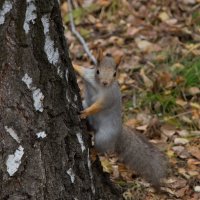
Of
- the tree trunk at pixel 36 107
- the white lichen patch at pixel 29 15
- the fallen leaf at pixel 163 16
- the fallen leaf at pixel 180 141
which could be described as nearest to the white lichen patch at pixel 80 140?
the tree trunk at pixel 36 107

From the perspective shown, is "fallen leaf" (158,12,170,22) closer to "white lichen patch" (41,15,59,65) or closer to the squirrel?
the squirrel

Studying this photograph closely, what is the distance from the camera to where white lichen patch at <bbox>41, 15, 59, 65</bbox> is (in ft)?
7.58

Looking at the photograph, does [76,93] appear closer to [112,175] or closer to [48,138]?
[48,138]

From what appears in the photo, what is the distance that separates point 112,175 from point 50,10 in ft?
4.48

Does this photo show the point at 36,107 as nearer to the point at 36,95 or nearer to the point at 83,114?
the point at 36,95

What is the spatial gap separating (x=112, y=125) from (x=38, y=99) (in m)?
0.72

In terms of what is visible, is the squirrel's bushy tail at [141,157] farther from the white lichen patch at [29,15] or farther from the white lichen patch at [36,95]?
the white lichen patch at [29,15]

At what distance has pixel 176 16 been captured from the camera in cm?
545

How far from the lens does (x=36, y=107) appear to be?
2301 millimetres

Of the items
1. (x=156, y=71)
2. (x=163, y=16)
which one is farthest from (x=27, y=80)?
(x=163, y=16)

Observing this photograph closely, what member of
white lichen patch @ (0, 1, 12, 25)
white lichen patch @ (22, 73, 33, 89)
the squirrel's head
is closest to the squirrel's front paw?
the squirrel's head

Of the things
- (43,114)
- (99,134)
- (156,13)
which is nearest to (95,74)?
(99,134)

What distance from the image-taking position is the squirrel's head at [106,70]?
9.37ft

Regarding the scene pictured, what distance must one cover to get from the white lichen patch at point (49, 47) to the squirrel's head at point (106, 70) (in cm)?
51
